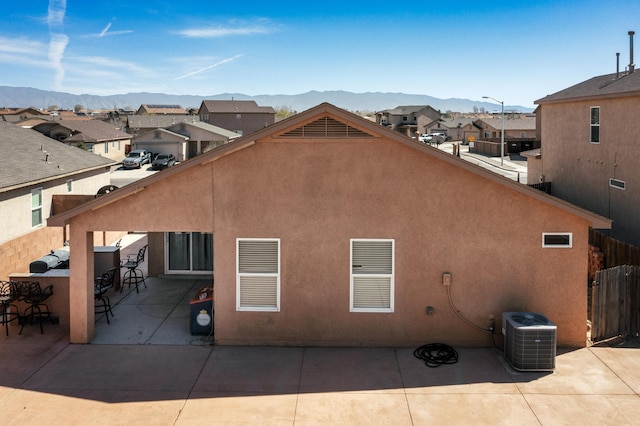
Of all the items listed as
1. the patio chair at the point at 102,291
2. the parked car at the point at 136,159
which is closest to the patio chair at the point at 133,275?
the patio chair at the point at 102,291

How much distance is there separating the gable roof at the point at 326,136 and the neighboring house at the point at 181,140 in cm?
4675

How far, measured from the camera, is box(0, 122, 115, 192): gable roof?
58.0ft

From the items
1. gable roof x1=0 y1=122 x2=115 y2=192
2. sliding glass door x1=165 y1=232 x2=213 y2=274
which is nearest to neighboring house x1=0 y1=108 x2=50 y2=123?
gable roof x1=0 y1=122 x2=115 y2=192

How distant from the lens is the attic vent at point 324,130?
37.0 ft

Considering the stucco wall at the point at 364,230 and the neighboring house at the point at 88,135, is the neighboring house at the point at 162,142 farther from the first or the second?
the stucco wall at the point at 364,230

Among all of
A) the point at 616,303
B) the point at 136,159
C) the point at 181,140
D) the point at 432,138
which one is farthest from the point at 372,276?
the point at 432,138

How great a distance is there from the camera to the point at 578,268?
11195mm

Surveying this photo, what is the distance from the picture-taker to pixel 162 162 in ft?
173

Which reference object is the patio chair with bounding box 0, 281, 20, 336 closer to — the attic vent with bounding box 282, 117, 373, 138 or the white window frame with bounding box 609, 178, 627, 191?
the attic vent with bounding box 282, 117, 373, 138

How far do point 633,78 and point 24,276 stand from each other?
64.3 feet

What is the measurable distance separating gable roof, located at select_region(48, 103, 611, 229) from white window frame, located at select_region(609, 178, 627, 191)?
8.90 m

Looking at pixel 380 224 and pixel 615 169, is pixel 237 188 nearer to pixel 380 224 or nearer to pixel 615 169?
pixel 380 224

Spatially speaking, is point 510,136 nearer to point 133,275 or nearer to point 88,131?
point 88,131

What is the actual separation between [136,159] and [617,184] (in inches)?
1702
